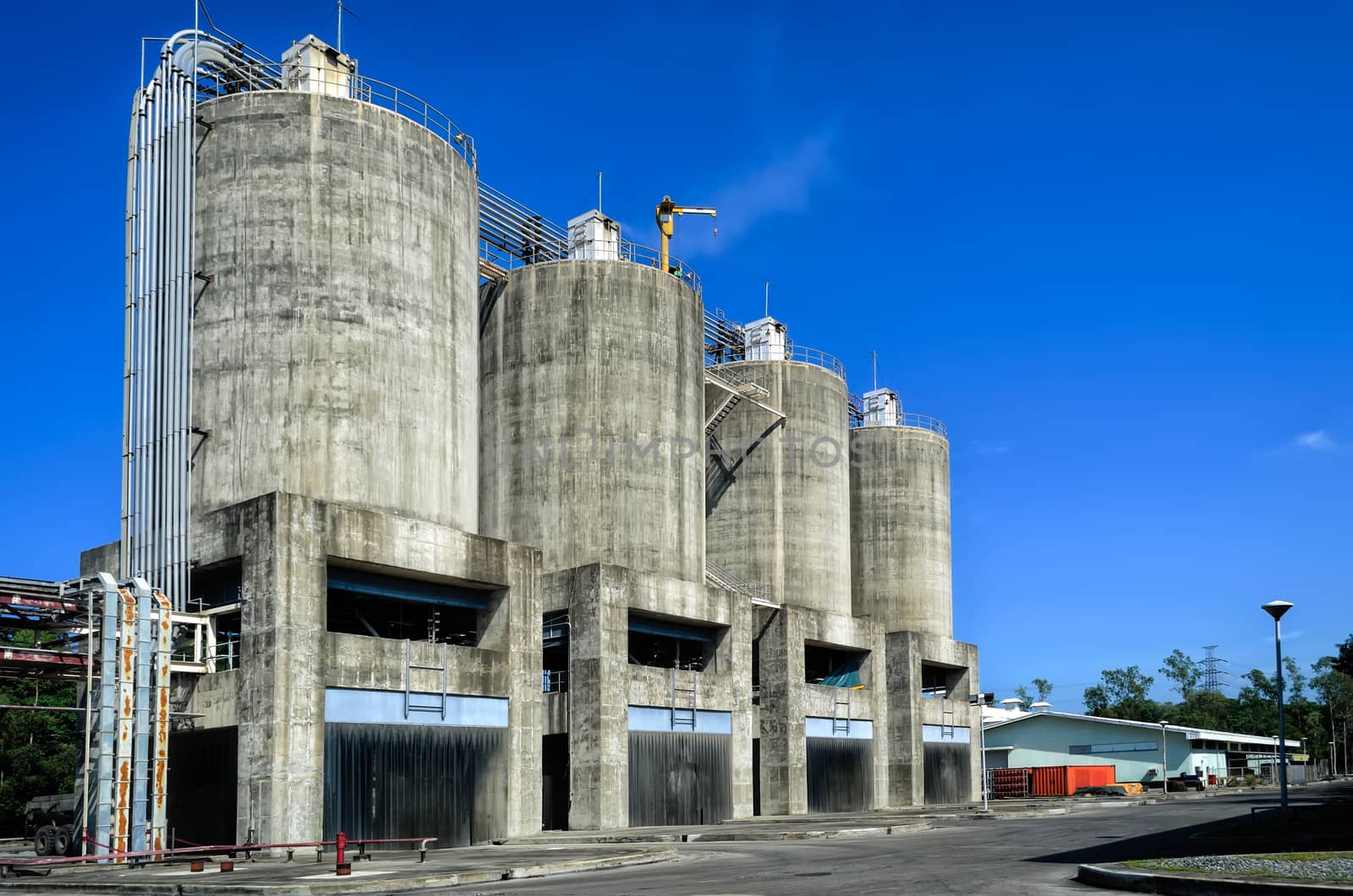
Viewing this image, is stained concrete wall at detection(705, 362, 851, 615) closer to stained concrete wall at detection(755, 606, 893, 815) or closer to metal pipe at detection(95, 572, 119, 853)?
stained concrete wall at detection(755, 606, 893, 815)

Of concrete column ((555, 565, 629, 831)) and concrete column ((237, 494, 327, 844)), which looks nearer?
concrete column ((237, 494, 327, 844))

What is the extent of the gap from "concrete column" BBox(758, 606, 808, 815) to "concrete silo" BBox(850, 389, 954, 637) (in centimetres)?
1550

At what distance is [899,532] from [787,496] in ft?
39.2

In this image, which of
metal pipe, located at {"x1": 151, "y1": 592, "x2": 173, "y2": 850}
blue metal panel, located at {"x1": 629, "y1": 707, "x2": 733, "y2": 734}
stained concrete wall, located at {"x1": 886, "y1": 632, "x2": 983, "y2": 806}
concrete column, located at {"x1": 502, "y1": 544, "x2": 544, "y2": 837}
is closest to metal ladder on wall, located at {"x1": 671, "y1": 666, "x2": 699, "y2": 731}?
blue metal panel, located at {"x1": 629, "y1": 707, "x2": 733, "y2": 734}

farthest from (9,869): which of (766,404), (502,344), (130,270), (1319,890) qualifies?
(766,404)

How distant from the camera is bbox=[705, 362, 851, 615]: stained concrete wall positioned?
6209 centimetres

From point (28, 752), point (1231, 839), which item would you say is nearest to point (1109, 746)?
point (28, 752)

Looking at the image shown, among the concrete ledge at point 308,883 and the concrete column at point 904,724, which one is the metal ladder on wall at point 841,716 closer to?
the concrete column at point 904,724

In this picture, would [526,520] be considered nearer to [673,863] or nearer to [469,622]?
[469,622]

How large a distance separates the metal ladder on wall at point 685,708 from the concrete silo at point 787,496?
41.1 ft

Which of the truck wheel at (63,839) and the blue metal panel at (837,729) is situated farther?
the blue metal panel at (837,729)

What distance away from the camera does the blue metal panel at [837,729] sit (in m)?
58.6

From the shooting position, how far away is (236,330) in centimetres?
3725

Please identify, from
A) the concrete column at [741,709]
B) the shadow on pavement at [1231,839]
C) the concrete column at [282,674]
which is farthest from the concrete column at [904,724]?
the concrete column at [282,674]
